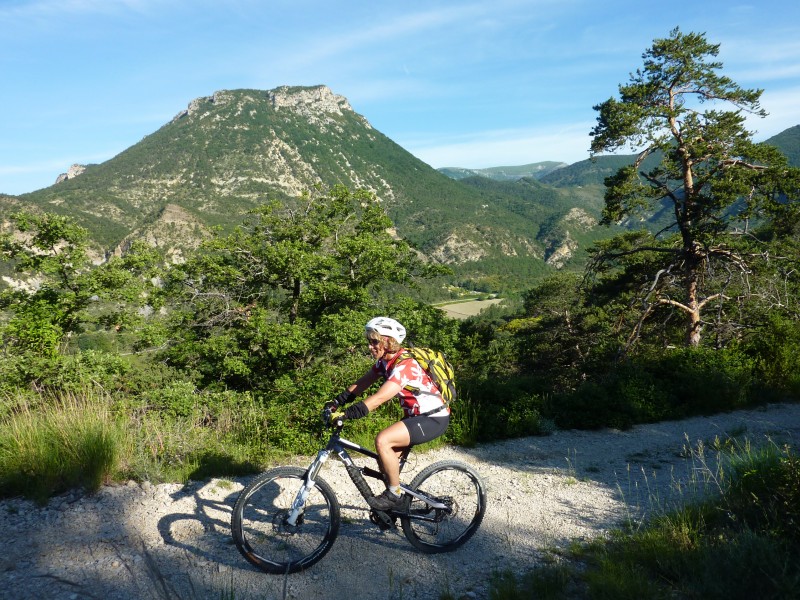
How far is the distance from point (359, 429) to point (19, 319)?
1322 cm

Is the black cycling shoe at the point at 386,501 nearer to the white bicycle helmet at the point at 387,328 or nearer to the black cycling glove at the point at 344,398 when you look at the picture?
the black cycling glove at the point at 344,398

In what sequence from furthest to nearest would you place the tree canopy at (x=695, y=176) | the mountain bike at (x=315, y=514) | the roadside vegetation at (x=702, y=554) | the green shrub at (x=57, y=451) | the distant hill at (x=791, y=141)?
the distant hill at (x=791, y=141) < the tree canopy at (x=695, y=176) < the green shrub at (x=57, y=451) < the mountain bike at (x=315, y=514) < the roadside vegetation at (x=702, y=554)

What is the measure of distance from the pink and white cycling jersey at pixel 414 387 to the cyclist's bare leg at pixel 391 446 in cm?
17

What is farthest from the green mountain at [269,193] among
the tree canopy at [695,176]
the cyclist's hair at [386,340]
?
the cyclist's hair at [386,340]

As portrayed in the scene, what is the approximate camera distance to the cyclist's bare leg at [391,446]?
3.61 m

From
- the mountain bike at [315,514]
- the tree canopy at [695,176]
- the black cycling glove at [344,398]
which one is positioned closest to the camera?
the mountain bike at [315,514]

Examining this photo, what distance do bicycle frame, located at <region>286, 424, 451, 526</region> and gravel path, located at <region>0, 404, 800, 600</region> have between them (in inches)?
15.4

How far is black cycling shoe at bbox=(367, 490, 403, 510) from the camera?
371cm

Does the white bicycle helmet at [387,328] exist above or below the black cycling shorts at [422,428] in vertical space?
above

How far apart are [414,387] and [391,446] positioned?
453 millimetres

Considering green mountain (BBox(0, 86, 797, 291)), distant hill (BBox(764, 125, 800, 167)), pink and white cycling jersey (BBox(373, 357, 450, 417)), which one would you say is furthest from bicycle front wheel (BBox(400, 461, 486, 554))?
distant hill (BBox(764, 125, 800, 167))

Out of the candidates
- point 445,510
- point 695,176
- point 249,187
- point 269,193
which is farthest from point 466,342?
point 249,187

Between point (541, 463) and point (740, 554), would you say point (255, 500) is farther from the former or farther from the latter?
point (541, 463)

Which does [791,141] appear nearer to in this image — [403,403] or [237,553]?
[403,403]
